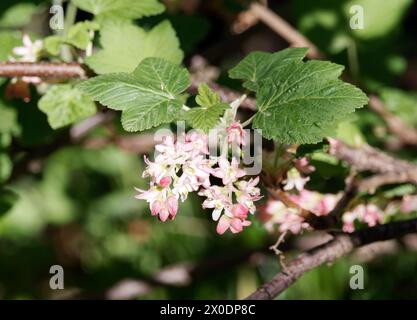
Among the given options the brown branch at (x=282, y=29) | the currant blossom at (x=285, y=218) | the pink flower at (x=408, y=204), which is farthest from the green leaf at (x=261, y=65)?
the brown branch at (x=282, y=29)

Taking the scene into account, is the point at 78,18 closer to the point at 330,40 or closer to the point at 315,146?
the point at 330,40

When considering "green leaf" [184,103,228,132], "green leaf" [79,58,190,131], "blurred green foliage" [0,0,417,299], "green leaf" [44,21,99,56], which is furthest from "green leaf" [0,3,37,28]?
"green leaf" [184,103,228,132]

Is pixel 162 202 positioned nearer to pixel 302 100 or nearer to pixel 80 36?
pixel 302 100

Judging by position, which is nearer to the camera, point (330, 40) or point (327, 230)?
point (327, 230)

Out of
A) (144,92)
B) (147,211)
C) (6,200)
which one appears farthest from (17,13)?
(147,211)

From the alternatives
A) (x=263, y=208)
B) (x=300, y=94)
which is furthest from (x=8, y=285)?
(x=300, y=94)
